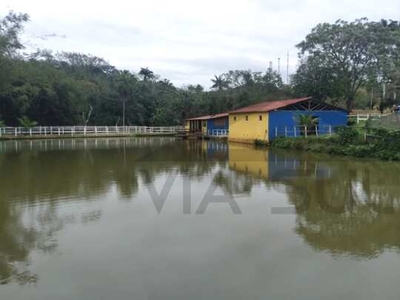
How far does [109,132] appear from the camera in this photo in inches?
1704

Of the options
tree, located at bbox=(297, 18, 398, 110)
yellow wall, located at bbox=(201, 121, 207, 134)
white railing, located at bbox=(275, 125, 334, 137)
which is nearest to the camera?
white railing, located at bbox=(275, 125, 334, 137)

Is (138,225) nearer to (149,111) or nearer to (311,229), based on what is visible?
(311,229)

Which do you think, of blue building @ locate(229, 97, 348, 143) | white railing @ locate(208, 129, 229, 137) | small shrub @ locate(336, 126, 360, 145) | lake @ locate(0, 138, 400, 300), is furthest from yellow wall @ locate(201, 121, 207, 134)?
lake @ locate(0, 138, 400, 300)

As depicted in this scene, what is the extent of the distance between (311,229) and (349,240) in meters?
0.77

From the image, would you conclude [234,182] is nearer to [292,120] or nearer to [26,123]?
[292,120]

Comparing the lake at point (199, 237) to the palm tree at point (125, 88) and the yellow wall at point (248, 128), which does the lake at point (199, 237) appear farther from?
the palm tree at point (125, 88)

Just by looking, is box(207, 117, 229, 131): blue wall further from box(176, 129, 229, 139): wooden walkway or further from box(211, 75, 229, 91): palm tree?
box(211, 75, 229, 91): palm tree

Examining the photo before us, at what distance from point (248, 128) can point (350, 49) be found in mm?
12370

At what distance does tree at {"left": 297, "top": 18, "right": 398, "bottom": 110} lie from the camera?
35.6 m

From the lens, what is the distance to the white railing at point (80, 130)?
127 ft

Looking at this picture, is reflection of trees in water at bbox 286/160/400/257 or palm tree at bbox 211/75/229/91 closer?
reflection of trees in water at bbox 286/160/400/257

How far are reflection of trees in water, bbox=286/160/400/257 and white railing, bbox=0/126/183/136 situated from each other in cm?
3192

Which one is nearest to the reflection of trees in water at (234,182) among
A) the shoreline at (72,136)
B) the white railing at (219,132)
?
the white railing at (219,132)

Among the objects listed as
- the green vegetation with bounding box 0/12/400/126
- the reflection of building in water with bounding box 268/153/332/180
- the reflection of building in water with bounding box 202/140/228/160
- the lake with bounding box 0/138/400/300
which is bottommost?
the lake with bounding box 0/138/400/300
